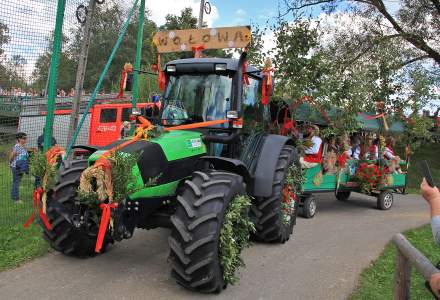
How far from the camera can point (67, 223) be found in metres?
4.99

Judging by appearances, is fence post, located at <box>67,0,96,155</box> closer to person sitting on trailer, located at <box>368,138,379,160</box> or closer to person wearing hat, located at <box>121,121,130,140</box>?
person wearing hat, located at <box>121,121,130,140</box>

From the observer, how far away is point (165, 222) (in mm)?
5070

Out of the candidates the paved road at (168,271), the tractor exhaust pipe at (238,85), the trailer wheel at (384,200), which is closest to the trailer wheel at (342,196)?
the trailer wheel at (384,200)

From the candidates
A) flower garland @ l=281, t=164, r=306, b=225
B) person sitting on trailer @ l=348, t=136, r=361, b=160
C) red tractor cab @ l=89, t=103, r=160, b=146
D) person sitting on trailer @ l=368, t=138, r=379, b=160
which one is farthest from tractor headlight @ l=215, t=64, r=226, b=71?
red tractor cab @ l=89, t=103, r=160, b=146

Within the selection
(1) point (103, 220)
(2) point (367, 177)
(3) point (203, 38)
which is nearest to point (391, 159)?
(2) point (367, 177)

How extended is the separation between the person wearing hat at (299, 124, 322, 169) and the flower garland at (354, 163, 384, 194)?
1.65 m

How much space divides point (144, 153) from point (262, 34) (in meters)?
5.95

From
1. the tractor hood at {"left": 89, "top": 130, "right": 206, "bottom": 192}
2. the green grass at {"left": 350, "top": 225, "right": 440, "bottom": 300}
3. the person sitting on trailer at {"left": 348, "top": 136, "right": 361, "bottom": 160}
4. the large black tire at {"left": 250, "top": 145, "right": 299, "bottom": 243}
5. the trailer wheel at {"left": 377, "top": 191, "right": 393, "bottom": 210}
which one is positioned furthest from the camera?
the trailer wheel at {"left": 377, "top": 191, "right": 393, "bottom": 210}

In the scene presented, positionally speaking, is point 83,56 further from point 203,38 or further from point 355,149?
point 355,149

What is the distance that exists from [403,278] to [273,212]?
2903 mm

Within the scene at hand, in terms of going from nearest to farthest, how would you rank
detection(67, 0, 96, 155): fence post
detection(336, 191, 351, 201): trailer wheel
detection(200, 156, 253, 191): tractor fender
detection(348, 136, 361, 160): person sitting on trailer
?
detection(200, 156, 253, 191): tractor fender
detection(67, 0, 96, 155): fence post
detection(348, 136, 361, 160): person sitting on trailer
detection(336, 191, 351, 201): trailer wheel

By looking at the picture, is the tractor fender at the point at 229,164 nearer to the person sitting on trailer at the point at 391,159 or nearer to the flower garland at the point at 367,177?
the flower garland at the point at 367,177

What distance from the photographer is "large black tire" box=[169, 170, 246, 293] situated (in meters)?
4.30

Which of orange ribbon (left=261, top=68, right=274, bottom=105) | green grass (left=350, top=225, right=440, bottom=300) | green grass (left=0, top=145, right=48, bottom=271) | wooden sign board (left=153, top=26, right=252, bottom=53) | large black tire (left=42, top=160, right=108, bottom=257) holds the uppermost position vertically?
wooden sign board (left=153, top=26, right=252, bottom=53)
